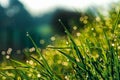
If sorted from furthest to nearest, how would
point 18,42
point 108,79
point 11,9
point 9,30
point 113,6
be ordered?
point 11,9, point 9,30, point 18,42, point 113,6, point 108,79

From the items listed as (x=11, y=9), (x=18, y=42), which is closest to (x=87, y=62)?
(x=18, y=42)

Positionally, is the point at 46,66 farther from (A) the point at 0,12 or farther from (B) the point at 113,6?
(A) the point at 0,12

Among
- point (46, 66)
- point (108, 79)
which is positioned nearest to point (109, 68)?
point (108, 79)

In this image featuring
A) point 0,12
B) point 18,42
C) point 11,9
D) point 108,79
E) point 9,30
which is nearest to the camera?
point 108,79

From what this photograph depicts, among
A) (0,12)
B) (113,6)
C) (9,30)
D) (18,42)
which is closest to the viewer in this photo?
(113,6)

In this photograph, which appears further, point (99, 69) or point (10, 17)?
point (10, 17)

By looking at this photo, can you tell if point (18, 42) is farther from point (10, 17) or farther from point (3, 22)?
point (10, 17)

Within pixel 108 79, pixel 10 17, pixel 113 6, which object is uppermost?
pixel 10 17

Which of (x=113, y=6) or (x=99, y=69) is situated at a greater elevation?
(x=113, y=6)

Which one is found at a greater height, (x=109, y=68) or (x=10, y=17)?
(x=10, y=17)
